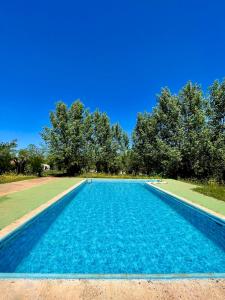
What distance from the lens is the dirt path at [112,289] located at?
253cm

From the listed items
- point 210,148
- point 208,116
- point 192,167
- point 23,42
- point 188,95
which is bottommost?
point 192,167

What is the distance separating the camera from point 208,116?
20672 millimetres

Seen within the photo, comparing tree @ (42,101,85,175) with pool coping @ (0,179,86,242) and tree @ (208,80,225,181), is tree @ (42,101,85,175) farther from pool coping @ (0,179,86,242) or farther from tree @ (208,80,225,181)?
pool coping @ (0,179,86,242)

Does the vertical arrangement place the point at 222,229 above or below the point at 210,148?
below

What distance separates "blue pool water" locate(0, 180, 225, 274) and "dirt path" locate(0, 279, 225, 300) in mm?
1140

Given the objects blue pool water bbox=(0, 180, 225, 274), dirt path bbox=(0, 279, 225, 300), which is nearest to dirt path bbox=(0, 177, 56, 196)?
blue pool water bbox=(0, 180, 225, 274)

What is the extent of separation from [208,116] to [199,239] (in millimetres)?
16914

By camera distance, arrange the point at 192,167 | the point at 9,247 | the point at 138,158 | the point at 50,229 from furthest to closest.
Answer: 1. the point at 138,158
2. the point at 192,167
3. the point at 50,229
4. the point at 9,247

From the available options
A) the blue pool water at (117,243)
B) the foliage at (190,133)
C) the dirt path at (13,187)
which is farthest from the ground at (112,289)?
the foliage at (190,133)

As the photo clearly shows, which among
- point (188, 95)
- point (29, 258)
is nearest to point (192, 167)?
point (188, 95)

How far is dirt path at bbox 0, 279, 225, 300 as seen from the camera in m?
2.53

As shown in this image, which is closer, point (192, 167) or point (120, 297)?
point (120, 297)

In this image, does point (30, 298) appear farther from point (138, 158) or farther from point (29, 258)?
point (138, 158)

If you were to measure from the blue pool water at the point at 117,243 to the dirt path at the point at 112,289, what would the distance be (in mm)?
1140
